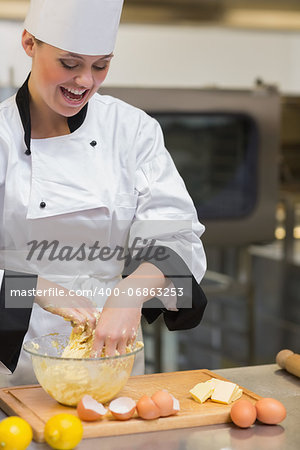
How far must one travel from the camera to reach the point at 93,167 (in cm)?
152

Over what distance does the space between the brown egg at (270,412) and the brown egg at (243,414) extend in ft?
0.04

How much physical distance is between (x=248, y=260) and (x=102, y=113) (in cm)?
172

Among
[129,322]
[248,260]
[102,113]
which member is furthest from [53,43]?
[248,260]

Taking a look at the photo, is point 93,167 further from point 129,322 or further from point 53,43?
point 129,322

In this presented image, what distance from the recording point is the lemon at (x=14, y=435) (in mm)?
1005

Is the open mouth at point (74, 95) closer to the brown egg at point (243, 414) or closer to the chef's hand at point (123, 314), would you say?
the chef's hand at point (123, 314)

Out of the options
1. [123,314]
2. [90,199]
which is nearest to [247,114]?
[90,199]

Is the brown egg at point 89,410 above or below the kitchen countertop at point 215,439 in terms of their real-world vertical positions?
above

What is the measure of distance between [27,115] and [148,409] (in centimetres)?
66

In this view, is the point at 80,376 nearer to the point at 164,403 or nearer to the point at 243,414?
the point at 164,403

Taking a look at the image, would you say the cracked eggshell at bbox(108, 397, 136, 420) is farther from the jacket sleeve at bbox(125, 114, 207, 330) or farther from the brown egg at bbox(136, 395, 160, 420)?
the jacket sleeve at bbox(125, 114, 207, 330)

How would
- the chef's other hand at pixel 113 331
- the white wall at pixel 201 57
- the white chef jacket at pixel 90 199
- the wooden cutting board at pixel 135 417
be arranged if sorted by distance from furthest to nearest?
the white wall at pixel 201 57
the white chef jacket at pixel 90 199
the chef's other hand at pixel 113 331
the wooden cutting board at pixel 135 417

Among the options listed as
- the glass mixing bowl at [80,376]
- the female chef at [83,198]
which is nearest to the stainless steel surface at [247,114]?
the female chef at [83,198]

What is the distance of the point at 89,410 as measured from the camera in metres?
1.12
